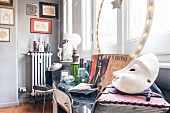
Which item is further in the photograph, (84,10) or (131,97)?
(84,10)

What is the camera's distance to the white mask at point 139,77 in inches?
22.5

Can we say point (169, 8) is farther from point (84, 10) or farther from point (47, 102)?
point (47, 102)

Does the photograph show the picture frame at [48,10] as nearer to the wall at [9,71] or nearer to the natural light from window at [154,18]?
the wall at [9,71]

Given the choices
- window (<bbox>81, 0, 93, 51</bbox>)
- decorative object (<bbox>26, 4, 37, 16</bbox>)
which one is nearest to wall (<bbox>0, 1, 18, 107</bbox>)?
decorative object (<bbox>26, 4, 37, 16</bbox>)

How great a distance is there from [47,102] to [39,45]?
1274 millimetres

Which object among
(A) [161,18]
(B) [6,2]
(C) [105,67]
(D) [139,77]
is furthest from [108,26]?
(B) [6,2]

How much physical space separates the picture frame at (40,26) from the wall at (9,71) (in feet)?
1.38

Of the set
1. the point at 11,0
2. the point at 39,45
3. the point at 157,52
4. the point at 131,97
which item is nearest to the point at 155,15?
the point at 157,52

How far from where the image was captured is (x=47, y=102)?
3693 mm

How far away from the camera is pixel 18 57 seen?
12.1ft

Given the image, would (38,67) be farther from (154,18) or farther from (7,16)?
(154,18)

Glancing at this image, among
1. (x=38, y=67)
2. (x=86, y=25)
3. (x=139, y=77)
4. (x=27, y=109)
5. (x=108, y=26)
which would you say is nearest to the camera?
(x=139, y=77)

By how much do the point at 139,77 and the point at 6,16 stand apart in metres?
3.58

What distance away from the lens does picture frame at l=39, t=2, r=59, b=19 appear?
3893 mm
